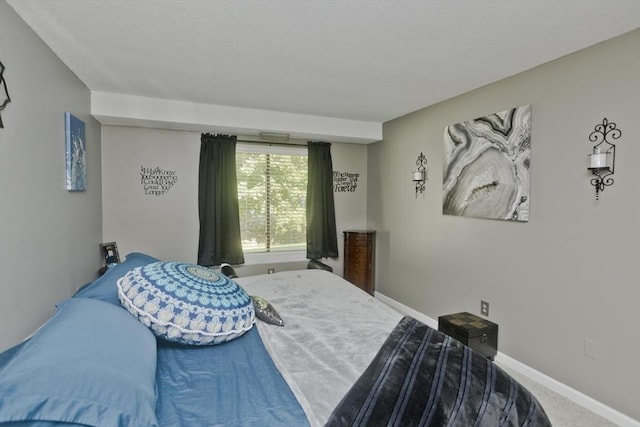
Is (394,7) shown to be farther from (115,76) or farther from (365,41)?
(115,76)

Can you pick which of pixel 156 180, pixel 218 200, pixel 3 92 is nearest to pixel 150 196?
pixel 156 180

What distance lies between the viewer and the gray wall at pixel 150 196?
3.66 metres

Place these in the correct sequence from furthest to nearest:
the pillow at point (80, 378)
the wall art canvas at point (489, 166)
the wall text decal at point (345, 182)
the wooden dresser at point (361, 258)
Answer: the wall text decal at point (345, 182)
the wooden dresser at point (361, 258)
the wall art canvas at point (489, 166)
the pillow at point (80, 378)

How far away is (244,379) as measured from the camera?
4.31 ft

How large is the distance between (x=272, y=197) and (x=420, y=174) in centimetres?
192

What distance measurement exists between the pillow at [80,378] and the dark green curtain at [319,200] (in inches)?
134

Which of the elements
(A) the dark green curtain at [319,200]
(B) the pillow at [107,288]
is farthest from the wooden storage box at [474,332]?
(B) the pillow at [107,288]

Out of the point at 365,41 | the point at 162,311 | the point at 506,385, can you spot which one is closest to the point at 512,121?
the point at 365,41

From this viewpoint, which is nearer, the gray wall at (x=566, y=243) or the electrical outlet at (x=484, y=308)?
the gray wall at (x=566, y=243)

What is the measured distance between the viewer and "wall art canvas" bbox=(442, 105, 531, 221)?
2703 mm

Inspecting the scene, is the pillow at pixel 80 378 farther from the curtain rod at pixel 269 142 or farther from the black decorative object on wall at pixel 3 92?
the curtain rod at pixel 269 142

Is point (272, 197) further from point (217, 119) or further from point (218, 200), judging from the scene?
point (217, 119)

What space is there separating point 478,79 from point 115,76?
3.07 meters

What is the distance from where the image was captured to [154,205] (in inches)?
151
